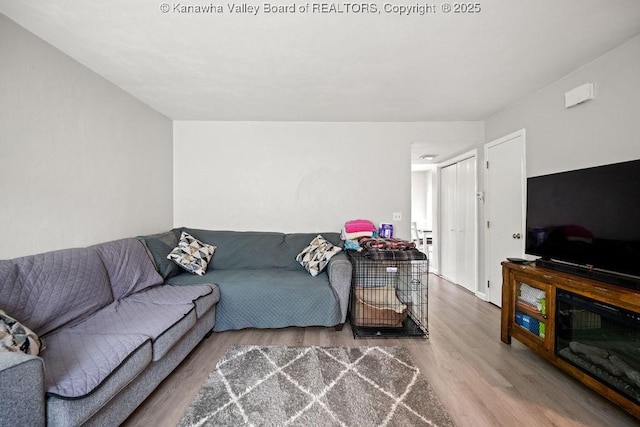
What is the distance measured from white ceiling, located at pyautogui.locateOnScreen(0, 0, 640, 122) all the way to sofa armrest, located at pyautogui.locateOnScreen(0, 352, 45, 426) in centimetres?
179

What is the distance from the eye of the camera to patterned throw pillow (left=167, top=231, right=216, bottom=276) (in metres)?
2.75

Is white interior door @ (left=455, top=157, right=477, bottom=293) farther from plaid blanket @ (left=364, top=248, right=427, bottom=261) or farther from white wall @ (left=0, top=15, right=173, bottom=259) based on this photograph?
white wall @ (left=0, top=15, right=173, bottom=259)

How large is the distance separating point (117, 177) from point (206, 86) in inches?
47.5

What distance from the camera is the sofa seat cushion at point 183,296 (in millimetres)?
2104

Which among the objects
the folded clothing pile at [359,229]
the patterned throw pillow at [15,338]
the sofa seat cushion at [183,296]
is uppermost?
the folded clothing pile at [359,229]

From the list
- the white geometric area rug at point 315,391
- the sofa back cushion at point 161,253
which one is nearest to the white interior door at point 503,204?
the white geometric area rug at point 315,391

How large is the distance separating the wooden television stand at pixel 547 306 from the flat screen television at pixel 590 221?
111mm

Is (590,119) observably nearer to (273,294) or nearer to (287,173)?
(287,173)

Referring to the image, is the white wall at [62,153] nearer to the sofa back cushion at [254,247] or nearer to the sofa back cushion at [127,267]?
the sofa back cushion at [127,267]

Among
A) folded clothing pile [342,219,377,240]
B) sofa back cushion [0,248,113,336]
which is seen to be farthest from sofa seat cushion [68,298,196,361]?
folded clothing pile [342,219,377,240]

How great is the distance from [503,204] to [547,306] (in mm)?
1472

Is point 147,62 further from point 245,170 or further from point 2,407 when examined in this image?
point 2,407

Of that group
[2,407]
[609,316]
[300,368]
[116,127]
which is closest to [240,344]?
[300,368]

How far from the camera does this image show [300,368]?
2006 millimetres
